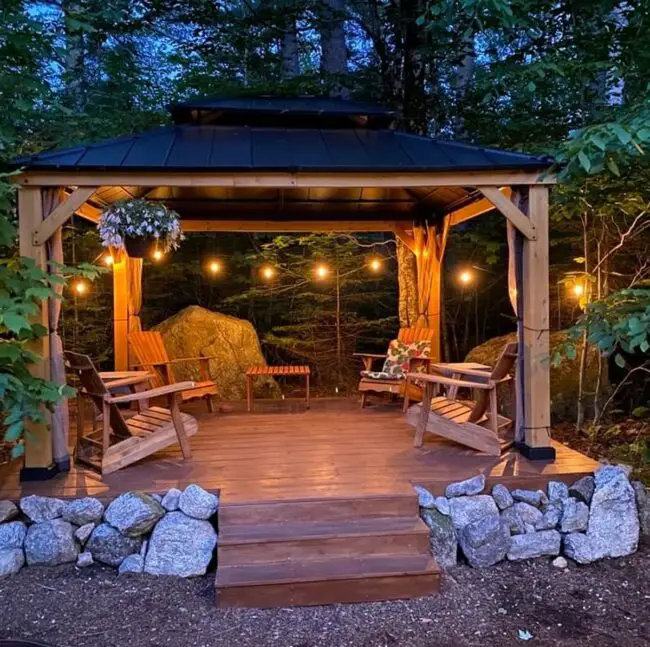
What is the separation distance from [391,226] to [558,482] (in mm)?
3862

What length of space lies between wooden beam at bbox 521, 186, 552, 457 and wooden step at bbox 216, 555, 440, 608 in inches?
63.4

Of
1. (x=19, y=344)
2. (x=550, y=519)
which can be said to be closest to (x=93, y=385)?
(x=19, y=344)

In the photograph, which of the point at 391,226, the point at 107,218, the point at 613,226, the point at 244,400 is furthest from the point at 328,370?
the point at 107,218

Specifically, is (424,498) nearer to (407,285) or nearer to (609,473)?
(609,473)

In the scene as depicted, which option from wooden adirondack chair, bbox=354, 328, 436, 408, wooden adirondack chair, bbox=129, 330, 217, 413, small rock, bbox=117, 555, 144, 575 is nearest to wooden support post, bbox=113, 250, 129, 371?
wooden adirondack chair, bbox=129, 330, 217, 413

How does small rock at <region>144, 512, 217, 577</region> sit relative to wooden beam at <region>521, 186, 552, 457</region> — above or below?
below

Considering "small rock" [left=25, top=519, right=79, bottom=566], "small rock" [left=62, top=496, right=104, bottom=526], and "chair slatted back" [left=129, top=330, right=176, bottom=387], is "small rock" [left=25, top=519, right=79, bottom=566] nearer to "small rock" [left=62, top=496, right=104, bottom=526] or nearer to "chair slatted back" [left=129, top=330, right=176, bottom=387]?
"small rock" [left=62, top=496, right=104, bottom=526]

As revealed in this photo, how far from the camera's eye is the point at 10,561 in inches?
123

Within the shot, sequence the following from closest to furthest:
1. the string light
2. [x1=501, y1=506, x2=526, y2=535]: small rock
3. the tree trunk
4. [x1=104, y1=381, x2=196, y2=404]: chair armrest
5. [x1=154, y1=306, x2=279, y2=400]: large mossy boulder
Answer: [x1=501, y1=506, x2=526, y2=535]: small rock, [x1=104, y1=381, x2=196, y2=404]: chair armrest, the tree trunk, [x1=154, y1=306, x2=279, y2=400]: large mossy boulder, the string light

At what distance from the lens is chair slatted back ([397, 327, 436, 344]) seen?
608cm

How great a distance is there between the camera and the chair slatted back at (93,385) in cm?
376

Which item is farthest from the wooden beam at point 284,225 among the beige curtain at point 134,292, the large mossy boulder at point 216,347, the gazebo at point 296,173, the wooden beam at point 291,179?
the wooden beam at point 291,179

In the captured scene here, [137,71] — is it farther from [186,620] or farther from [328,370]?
[186,620]

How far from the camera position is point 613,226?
237 inches
